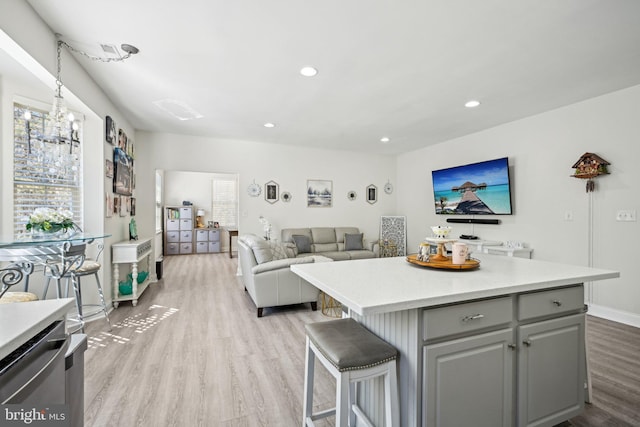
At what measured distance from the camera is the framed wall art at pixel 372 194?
22.2ft

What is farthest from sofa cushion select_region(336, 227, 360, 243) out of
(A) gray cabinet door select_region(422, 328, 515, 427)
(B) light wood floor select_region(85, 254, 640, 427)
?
(A) gray cabinet door select_region(422, 328, 515, 427)

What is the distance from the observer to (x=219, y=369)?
2268 mm

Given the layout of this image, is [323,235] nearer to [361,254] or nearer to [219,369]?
[361,254]

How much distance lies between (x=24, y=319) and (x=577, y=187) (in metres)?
4.87

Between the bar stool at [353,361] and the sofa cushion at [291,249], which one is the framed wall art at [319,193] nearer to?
the sofa cushion at [291,249]

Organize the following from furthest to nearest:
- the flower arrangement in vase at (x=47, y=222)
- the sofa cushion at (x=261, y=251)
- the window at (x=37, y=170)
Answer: the sofa cushion at (x=261, y=251), the window at (x=37, y=170), the flower arrangement in vase at (x=47, y=222)

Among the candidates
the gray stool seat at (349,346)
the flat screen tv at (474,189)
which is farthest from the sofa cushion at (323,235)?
the gray stool seat at (349,346)

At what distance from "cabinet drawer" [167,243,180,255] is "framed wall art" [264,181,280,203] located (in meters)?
4.01

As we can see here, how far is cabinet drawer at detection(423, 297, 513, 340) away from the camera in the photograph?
1213mm

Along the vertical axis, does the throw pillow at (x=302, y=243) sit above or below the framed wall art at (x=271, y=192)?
below

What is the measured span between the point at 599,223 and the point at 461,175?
1953 mm

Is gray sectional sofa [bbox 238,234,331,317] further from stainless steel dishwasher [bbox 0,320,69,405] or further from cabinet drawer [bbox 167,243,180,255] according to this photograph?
cabinet drawer [bbox 167,243,180,255]

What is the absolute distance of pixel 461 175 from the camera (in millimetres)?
5004

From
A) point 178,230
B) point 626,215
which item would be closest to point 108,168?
point 178,230
